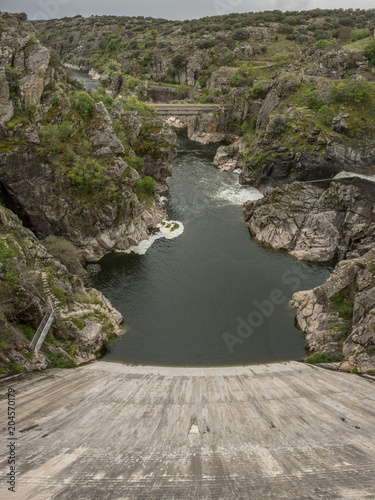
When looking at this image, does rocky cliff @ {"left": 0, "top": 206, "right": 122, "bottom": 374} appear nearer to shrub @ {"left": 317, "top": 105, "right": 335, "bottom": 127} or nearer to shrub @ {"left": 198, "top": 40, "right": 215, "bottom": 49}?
shrub @ {"left": 317, "top": 105, "right": 335, "bottom": 127}

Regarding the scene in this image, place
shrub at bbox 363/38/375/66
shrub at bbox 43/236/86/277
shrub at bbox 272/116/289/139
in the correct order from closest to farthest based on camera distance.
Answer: shrub at bbox 43/236/86/277 < shrub at bbox 272/116/289/139 < shrub at bbox 363/38/375/66

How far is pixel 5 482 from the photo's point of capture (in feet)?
44.3

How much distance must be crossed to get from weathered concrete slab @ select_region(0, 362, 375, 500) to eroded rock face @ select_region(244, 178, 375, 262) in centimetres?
2331

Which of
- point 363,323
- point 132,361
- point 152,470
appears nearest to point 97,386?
point 132,361

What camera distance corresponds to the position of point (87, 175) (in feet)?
146

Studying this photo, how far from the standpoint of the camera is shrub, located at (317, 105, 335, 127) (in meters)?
63.2

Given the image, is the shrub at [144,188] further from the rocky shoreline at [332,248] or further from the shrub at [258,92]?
the shrub at [258,92]

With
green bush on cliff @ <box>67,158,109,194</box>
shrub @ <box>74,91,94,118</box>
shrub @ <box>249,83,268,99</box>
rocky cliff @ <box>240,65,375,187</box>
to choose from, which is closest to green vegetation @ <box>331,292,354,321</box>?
rocky cliff @ <box>240,65,375,187</box>

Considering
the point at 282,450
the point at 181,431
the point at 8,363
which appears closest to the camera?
the point at 282,450

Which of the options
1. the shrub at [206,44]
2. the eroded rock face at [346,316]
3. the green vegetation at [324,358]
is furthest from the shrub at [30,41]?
the shrub at [206,44]

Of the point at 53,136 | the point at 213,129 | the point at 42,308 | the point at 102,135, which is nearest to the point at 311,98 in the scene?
the point at 213,129

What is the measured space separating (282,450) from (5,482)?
13002 mm

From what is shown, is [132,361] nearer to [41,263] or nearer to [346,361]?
[41,263]

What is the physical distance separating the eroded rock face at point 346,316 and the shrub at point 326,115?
3652 centimetres
